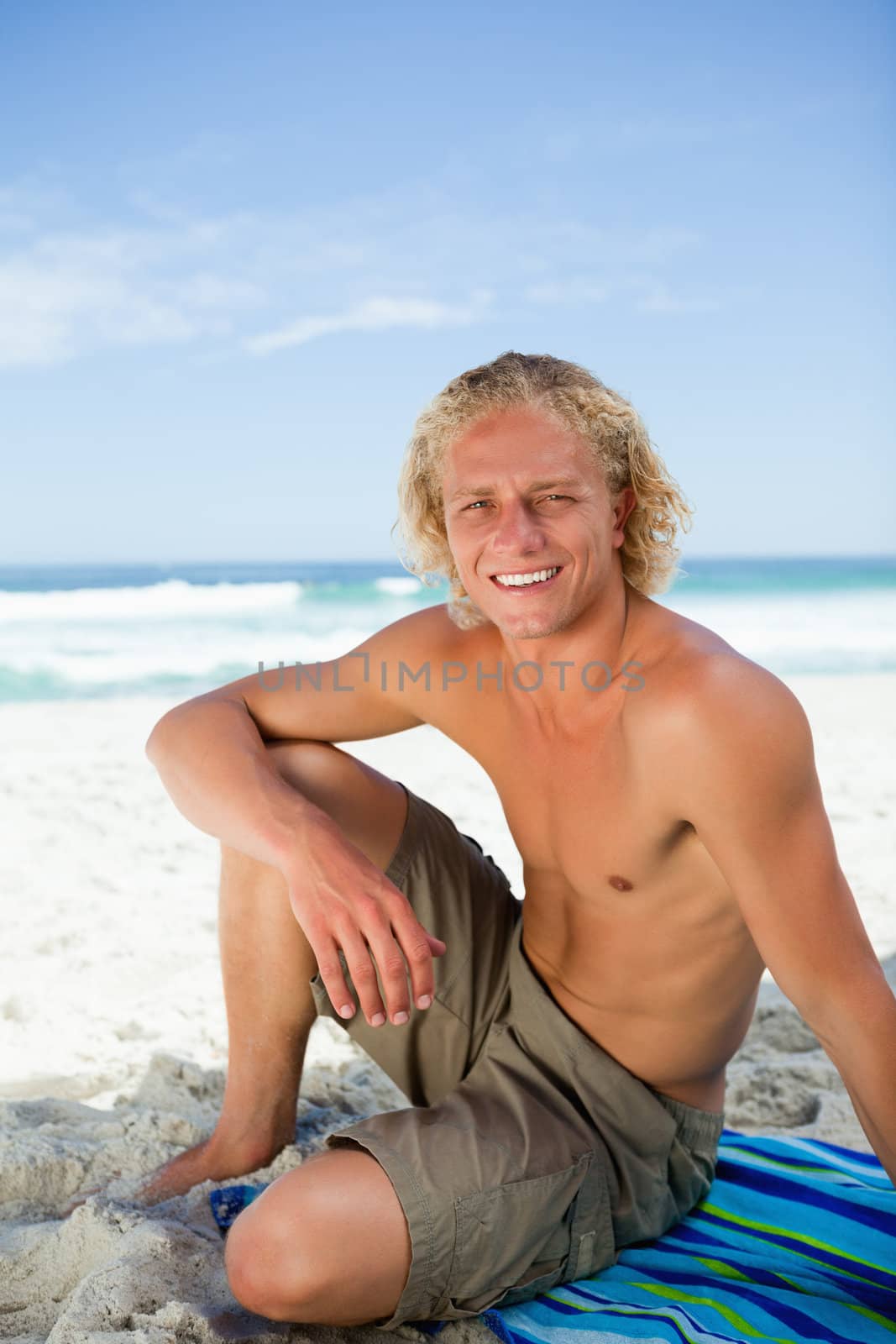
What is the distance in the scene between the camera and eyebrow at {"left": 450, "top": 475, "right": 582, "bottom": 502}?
1978 mm

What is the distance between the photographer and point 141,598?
21.3 m

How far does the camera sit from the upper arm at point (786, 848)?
154cm

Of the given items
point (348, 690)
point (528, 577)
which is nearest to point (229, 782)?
point (348, 690)

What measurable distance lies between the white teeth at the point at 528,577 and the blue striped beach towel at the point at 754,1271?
1225mm

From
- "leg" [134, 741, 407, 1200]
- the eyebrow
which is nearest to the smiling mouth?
the eyebrow

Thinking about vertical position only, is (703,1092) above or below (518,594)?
below

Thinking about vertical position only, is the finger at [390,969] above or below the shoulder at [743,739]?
below

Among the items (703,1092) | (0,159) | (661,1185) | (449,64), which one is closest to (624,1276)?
(661,1185)

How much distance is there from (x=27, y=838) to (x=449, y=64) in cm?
2675

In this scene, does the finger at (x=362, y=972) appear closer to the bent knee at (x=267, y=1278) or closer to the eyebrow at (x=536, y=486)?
the bent knee at (x=267, y=1278)

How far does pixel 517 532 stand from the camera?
1.93 m

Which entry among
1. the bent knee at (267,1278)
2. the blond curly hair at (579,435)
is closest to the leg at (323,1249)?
the bent knee at (267,1278)

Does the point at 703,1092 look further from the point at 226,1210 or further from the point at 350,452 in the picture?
the point at 350,452

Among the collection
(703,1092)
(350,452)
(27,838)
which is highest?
(350,452)
